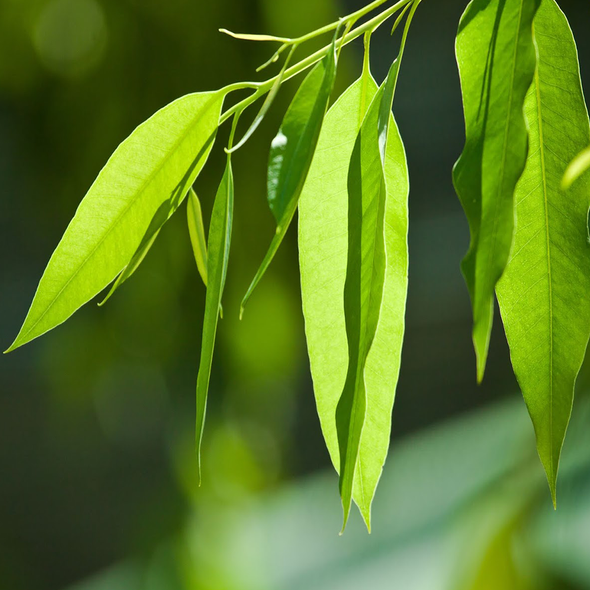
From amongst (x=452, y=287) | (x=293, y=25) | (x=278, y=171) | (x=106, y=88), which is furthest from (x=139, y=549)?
(x=278, y=171)

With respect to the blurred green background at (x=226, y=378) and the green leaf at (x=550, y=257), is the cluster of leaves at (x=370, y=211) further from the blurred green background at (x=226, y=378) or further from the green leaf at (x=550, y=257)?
the blurred green background at (x=226, y=378)

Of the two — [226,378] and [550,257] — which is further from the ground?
[550,257]

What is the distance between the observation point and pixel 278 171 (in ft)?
0.70

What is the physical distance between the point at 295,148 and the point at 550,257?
10 centimetres

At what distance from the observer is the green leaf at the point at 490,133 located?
20 cm

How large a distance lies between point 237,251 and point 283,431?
488 mm

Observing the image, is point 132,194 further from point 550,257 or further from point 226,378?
point 226,378

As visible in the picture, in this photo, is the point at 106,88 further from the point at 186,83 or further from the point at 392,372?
the point at 392,372

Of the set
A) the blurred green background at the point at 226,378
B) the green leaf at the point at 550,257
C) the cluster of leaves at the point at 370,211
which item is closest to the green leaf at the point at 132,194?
the cluster of leaves at the point at 370,211

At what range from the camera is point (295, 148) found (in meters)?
0.22

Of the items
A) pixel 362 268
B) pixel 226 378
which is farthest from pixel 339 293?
pixel 226 378

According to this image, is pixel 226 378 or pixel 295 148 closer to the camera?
pixel 295 148

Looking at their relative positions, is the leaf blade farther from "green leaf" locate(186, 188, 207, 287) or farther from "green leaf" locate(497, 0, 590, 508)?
"green leaf" locate(497, 0, 590, 508)

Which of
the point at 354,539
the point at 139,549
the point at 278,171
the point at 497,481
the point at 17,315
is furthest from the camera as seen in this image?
the point at 17,315
